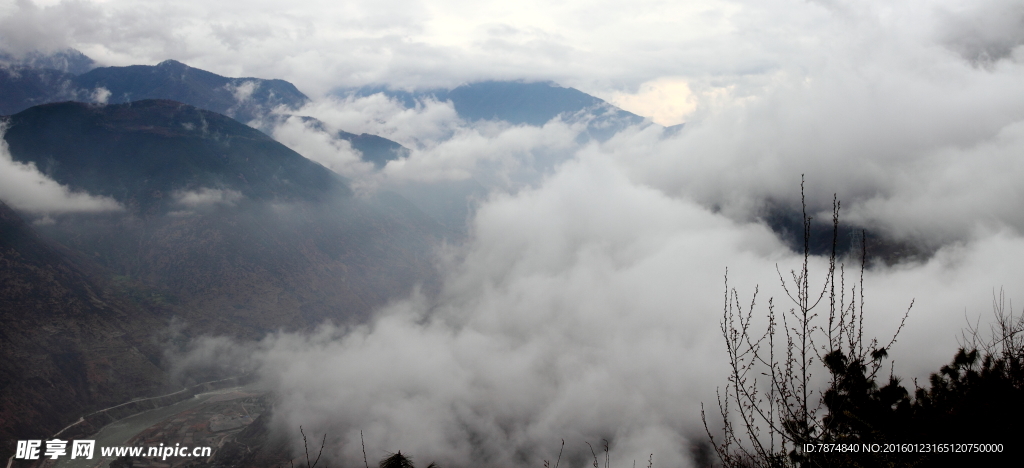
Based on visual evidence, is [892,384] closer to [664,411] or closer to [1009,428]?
[1009,428]

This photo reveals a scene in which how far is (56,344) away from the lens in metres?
159

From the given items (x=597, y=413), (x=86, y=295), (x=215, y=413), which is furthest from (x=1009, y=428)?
(x=86, y=295)

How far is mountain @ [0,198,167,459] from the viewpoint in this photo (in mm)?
138375

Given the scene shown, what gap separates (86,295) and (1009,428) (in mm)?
250410

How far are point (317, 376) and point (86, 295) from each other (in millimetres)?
92932

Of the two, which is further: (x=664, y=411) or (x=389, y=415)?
(x=389, y=415)

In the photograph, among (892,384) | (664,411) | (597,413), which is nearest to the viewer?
(892,384)

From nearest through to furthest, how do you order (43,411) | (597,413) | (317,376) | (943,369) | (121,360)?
1. (943,369)
2. (43,411)
3. (597,413)
4. (121,360)
5. (317,376)

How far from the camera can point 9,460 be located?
388 ft

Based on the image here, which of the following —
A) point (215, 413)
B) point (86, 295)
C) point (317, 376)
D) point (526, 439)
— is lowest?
point (526, 439)

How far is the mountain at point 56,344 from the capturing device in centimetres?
13838

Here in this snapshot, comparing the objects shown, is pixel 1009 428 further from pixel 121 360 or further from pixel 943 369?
pixel 121 360

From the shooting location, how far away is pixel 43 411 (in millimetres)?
137875

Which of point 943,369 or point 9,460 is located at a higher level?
point 943,369
